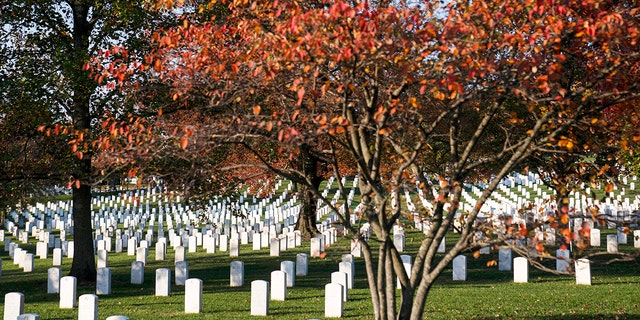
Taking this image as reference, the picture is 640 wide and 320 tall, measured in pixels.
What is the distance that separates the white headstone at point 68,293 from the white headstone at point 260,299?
3.87 metres

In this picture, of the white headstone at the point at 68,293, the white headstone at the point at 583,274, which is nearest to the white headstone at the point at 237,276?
the white headstone at the point at 68,293

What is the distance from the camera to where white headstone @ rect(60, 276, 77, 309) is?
15.6 m

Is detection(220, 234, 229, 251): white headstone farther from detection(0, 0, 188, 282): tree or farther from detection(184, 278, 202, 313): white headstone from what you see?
detection(184, 278, 202, 313): white headstone

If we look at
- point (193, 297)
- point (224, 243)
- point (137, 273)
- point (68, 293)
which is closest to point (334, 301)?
point (193, 297)

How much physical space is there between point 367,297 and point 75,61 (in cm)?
796

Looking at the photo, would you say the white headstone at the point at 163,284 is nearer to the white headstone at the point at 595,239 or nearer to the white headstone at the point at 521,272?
the white headstone at the point at 521,272

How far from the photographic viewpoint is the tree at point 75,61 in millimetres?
17031

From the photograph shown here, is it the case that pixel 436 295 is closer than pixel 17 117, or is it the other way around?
pixel 436 295

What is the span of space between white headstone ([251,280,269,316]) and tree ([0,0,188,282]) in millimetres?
5140

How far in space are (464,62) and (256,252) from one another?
70.5ft

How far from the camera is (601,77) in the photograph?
8.59m

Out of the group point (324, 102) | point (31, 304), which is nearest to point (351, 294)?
point (31, 304)

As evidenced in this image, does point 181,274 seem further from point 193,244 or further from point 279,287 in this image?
point 193,244

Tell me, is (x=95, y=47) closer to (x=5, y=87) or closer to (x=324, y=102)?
(x=5, y=87)
